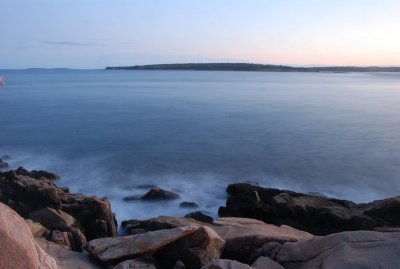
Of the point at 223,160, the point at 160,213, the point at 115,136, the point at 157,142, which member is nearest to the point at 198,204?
the point at 160,213

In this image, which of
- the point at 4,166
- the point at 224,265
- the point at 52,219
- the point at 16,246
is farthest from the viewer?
the point at 4,166

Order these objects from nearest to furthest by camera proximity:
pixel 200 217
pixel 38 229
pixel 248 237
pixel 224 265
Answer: pixel 224 265 < pixel 248 237 < pixel 38 229 < pixel 200 217

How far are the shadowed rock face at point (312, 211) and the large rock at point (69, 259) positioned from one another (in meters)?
6.24

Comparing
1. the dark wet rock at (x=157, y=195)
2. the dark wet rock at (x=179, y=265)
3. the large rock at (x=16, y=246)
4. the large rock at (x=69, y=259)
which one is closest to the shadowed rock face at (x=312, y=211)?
the dark wet rock at (x=157, y=195)

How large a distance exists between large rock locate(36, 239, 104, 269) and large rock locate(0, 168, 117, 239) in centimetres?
289

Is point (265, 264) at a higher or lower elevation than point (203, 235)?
lower

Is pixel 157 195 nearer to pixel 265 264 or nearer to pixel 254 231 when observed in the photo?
pixel 254 231

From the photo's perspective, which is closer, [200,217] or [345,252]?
[345,252]

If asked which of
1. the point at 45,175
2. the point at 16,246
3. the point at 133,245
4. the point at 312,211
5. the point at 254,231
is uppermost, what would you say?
Answer: the point at 16,246

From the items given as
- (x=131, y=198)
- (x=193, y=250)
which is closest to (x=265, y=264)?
(x=193, y=250)

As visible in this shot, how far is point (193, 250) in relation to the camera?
828 cm

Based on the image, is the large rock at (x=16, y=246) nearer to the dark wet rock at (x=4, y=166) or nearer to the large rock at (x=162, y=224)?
the large rock at (x=162, y=224)

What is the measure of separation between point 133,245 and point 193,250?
1.08 metres

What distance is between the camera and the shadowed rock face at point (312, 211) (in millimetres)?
12156
